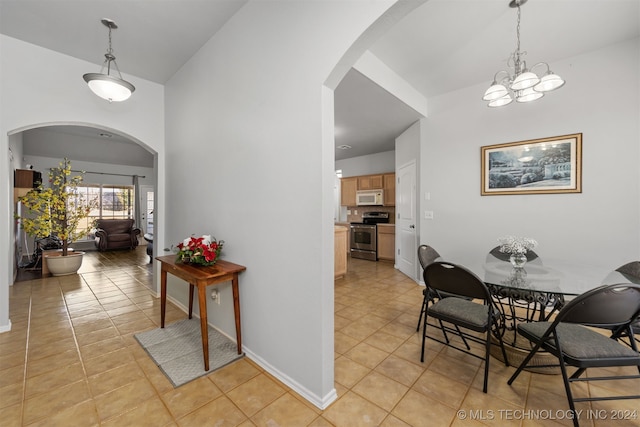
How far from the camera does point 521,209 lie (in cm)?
316

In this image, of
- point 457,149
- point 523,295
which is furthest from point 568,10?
point 523,295

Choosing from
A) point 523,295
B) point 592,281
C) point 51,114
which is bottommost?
point 523,295

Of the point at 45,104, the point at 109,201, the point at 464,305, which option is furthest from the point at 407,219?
the point at 109,201

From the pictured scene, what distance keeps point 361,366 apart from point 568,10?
3505 millimetres

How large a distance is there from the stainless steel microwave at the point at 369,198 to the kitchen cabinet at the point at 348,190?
0.22m

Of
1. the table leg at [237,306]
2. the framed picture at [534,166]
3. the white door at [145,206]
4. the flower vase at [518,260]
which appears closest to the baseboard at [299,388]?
the table leg at [237,306]

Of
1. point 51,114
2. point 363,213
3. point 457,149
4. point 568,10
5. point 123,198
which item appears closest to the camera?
point 568,10

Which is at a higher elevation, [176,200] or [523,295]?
[176,200]

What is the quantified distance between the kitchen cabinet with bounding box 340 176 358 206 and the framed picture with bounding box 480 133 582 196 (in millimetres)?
3821

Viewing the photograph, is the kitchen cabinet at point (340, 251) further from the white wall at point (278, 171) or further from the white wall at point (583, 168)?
the white wall at point (278, 171)

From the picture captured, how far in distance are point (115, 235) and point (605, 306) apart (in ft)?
30.7

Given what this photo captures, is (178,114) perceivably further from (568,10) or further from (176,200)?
(568,10)

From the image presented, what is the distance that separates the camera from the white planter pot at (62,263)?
14.4 ft

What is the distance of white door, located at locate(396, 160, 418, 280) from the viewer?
4.38 metres
